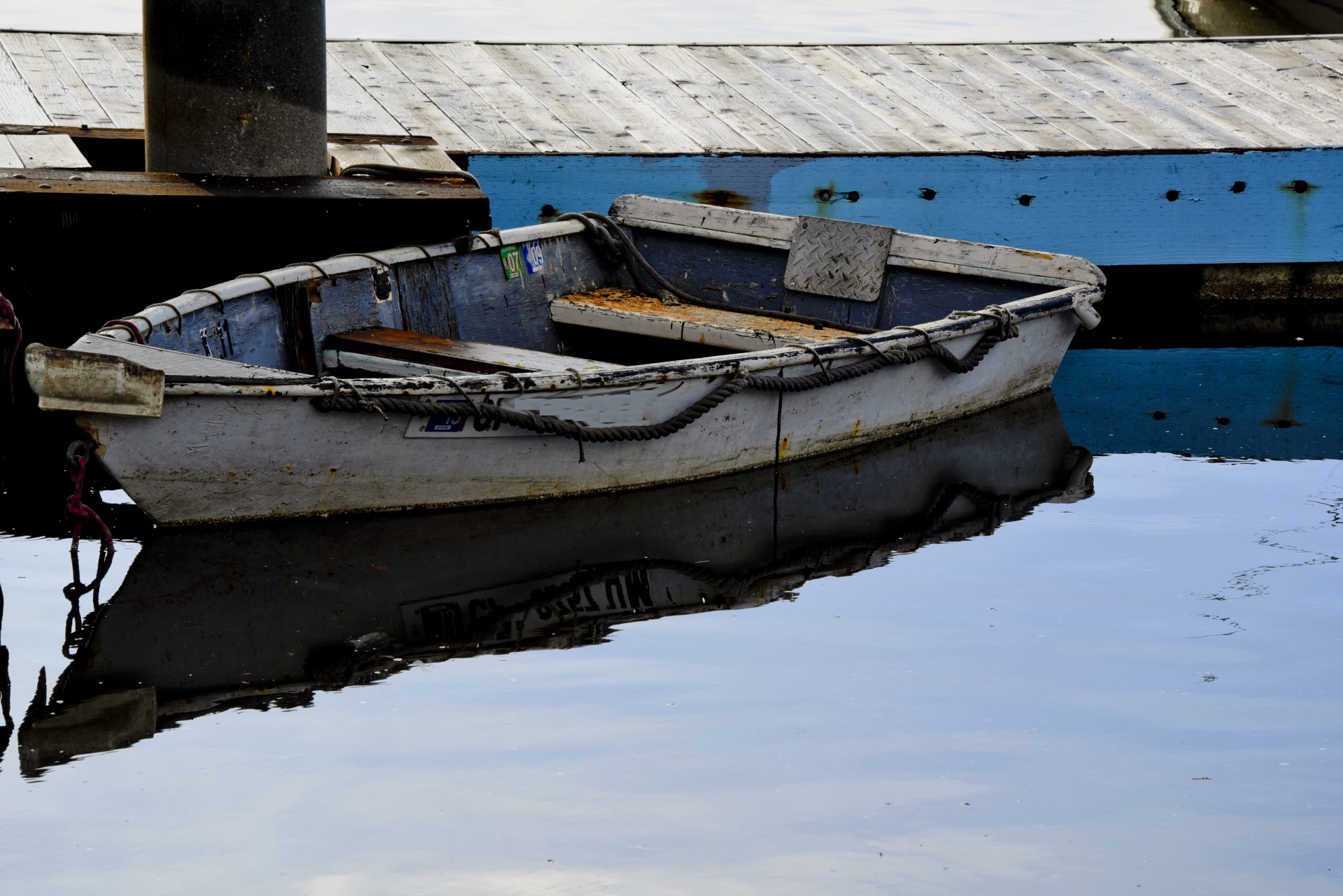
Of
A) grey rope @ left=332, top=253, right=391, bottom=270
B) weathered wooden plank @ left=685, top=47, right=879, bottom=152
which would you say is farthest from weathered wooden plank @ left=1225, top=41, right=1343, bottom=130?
grey rope @ left=332, top=253, right=391, bottom=270

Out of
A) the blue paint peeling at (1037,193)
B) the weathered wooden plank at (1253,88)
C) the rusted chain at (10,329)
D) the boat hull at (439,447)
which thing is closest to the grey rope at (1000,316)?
the boat hull at (439,447)

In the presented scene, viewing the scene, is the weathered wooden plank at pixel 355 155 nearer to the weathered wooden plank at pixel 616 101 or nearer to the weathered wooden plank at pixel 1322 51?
the weathered wooden plank at pixel 616 101

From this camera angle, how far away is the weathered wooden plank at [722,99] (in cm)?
861

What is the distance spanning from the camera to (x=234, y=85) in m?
6.59

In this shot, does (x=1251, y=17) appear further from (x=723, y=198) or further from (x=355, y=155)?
(x=355, y=155)

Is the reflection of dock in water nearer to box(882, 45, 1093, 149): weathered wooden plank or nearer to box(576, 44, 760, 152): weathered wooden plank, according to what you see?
box(882, 45, 1093, 149): weathered wooden plank

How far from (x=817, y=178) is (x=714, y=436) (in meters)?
2.80

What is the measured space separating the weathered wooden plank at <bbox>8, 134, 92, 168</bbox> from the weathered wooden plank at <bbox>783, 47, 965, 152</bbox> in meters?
4.19

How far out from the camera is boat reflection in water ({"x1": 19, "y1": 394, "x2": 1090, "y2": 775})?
432 cm

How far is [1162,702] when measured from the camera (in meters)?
4.37

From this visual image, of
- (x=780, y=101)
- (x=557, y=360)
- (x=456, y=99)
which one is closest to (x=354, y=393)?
(x=557, y=360)

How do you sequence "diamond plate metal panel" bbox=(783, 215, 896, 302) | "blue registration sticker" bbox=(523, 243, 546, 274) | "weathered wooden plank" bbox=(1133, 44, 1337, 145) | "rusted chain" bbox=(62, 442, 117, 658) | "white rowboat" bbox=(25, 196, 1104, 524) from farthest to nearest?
1. "weathered wooden plank" bbox=(1133, 44, 1337, 145)
2. "diamond plate metal panel" bbox=(783, 215, 896, 302)
3. "blue registration sticker" bbox=(523, 243, 546, 274)
4. "white rowboat" bbox=(25, 196, 1104, 524)
5. "rusted chain" bbox=(62, 442, 117, 658)

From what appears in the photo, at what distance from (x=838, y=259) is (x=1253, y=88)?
3.94 metres

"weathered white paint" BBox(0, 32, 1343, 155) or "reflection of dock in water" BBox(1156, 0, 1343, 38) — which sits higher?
"reflection of dock in water" BBox(1156, 0, 1343, 38)
